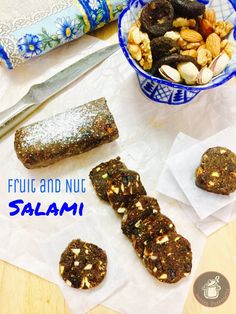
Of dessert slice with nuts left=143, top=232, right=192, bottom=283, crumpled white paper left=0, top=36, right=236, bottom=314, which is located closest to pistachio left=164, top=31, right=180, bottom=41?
crumpled white paper left=0, top=36, right=236, bottom=314

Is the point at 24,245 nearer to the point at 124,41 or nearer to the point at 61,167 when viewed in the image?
the point at 61,167

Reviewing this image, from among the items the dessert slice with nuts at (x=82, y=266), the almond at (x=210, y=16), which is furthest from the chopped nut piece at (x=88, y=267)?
the almond at (x=210, y=16)

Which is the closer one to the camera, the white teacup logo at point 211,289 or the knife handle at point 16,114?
the white teacup logo at point 211,289

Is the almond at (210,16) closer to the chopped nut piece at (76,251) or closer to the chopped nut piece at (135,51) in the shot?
the chopped nut piece at (135,51)

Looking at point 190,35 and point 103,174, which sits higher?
point 190,35

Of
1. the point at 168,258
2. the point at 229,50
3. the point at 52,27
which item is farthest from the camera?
the point at 52,27

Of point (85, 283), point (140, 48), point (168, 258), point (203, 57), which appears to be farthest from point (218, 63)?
point (85, 283)

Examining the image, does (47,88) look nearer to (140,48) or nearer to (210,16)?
(140,48)
